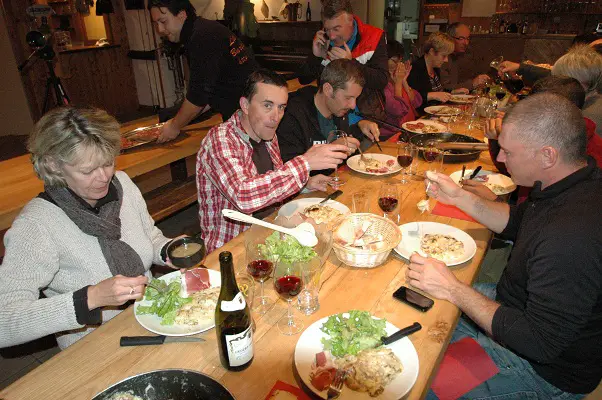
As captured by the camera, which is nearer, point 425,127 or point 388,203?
point 388,203

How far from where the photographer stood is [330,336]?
128 centimetres

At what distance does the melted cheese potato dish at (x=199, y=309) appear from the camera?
4.52ft

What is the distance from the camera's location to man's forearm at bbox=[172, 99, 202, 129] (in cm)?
321

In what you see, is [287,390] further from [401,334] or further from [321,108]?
[321,108]

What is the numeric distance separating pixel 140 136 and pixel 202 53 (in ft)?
3.04

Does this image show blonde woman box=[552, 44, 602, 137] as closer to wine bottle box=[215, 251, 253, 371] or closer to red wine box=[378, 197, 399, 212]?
red wine box=[378, 197, 399, 212]

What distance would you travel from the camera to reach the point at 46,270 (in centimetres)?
145

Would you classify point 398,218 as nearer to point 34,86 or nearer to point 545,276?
point 545,276

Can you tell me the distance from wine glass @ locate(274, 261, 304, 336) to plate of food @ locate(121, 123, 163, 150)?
92.2 inches

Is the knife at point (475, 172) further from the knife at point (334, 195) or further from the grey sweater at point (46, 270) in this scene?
the grey sweater at point (46, 270)

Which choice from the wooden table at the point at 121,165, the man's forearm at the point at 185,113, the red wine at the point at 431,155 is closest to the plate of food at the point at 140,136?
the wooden table at the point at 121,165

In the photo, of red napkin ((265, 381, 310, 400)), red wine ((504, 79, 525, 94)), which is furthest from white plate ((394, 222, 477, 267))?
red wine ((504, 79, 525, 94))

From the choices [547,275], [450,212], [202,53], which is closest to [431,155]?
[450,212]

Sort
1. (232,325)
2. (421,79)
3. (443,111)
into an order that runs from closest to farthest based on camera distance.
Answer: (232,325)
(443,111)
(421,79)
